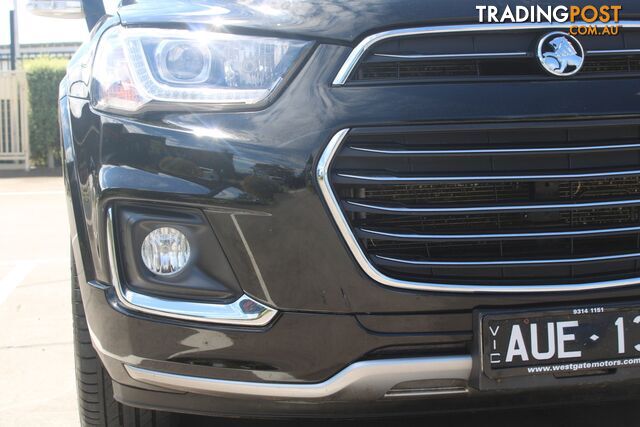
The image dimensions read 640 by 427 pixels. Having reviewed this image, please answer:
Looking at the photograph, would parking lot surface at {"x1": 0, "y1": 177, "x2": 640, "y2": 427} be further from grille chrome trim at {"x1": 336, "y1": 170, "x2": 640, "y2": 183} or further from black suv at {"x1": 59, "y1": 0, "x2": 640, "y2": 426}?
grille chrome trim at {"x1": 336, "y1": 170, "x2": 640, "y2": 183}

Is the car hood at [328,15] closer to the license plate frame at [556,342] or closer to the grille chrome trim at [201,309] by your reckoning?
the grille chrome trim at [201,309]

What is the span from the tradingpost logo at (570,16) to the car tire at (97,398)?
1339 millimetres

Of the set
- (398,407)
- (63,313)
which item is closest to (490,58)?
(398,407)

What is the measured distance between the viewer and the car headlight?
187cm

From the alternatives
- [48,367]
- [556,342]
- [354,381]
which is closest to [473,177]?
[556,342]

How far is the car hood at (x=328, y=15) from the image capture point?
1.88 meters

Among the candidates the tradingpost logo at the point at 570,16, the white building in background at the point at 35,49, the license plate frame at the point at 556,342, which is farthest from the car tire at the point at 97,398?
the white building in background at the point at 35,49

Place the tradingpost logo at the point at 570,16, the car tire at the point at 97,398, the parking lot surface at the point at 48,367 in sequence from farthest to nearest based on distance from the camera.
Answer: the parking lot surface at the point at 48,367 < the car tire at the point at 97,398 < the tradingpost logo at the point at 570,16

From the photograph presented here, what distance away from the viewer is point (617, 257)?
1.92m

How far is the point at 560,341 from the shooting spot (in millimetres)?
1870

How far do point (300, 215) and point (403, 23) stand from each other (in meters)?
0.50

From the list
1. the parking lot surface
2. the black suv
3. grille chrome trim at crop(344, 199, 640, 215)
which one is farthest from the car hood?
the parking lot surface

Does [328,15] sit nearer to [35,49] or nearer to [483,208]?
[483,208]

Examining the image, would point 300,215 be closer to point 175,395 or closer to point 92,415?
point 175,395
